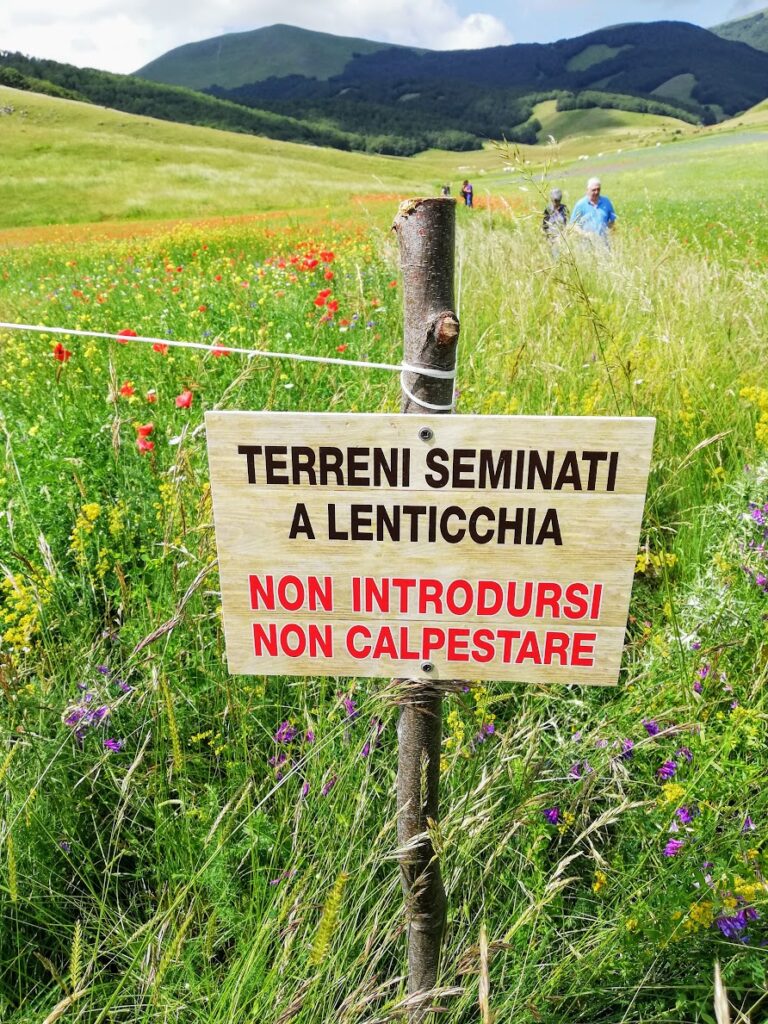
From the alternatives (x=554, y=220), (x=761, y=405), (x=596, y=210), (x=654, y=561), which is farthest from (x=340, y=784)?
(x=596, y=210)

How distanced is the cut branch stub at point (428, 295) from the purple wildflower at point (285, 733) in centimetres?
91

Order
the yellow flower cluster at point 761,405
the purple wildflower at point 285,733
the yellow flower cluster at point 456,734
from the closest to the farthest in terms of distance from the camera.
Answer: the yellow flower cluster at point 456,734
the purple wildflower at point 285,733
the yellow flower cluster at point 761,405

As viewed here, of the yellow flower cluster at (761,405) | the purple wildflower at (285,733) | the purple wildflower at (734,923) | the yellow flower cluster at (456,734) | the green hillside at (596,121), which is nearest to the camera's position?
the purple wildflower at (734,923)

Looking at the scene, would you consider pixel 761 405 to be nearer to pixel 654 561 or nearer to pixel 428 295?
pixel 654 561

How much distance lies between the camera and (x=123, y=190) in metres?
33.9

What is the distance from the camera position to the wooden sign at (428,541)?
1.04 m

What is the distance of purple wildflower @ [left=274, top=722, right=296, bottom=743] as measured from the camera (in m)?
1.65

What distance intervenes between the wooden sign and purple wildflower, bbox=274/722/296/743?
0.51 m

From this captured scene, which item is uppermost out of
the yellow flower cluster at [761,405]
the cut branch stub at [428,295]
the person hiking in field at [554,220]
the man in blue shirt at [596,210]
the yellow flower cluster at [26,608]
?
the man in blue shirt at [596,210]

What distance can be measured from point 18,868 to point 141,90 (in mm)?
115854

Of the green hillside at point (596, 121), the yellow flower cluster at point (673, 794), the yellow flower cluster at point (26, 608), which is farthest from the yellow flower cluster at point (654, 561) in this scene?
the green hillside at point (596, 121)

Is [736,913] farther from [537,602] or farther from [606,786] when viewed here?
[537,602]

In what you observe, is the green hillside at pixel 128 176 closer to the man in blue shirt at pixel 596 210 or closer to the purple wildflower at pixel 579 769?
the man in blue shirt at pixel 596 210

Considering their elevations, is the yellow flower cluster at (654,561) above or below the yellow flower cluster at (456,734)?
above
